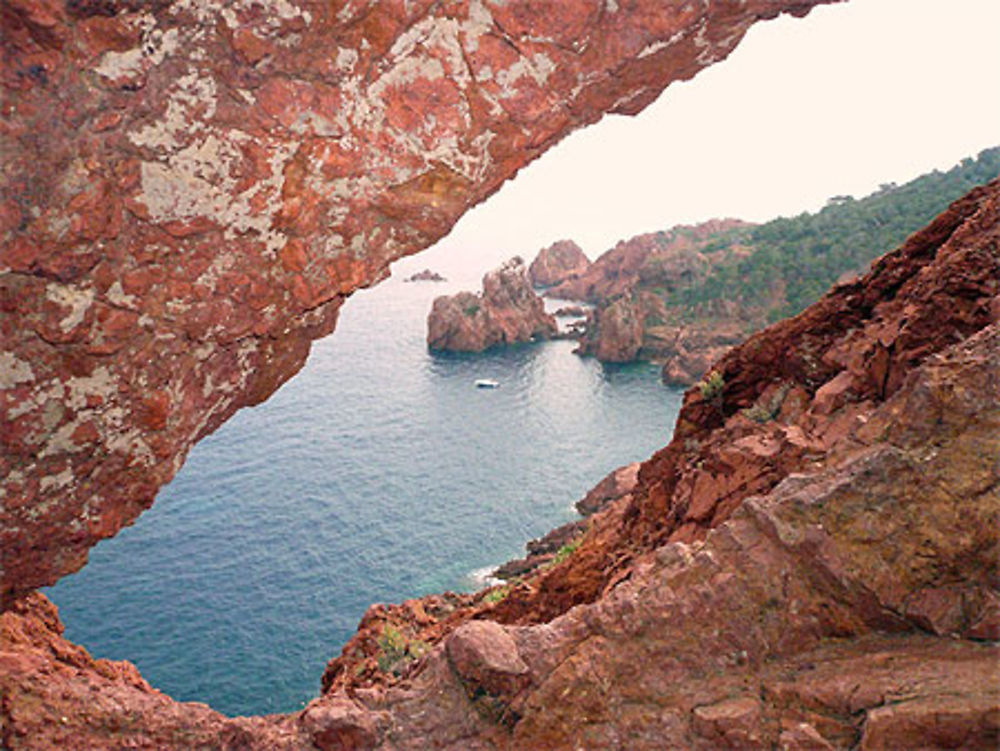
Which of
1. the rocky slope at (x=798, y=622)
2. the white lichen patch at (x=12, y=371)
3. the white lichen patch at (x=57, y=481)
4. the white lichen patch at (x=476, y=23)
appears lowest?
the rocky slope at (x=798, y=622)

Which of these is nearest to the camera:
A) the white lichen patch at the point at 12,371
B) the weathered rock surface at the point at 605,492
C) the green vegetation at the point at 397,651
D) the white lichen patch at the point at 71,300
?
the white lichen patch at the point at 12,371

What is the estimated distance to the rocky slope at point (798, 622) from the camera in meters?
5.93

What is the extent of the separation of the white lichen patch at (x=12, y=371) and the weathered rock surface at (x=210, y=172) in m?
0.02

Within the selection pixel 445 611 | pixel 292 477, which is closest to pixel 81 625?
pixel 292 477

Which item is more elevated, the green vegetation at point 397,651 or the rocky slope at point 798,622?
the rocky slope at point 798,622

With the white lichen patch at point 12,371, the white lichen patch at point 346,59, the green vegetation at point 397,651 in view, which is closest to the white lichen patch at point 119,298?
A: the white lichen patch at point 12,371

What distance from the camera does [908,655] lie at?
19.6 ft

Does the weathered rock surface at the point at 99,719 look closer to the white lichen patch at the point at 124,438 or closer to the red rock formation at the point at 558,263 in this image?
the white lichen patch at the point at 124,438

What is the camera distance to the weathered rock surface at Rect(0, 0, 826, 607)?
24.7ft

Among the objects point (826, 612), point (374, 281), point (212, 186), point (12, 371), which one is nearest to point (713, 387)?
point (826, 612)

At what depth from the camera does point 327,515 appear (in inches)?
1639

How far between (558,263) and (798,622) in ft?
501

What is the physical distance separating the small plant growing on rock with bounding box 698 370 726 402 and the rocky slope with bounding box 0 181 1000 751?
→ 2.29 meters

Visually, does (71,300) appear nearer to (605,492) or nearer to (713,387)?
(713,387)
